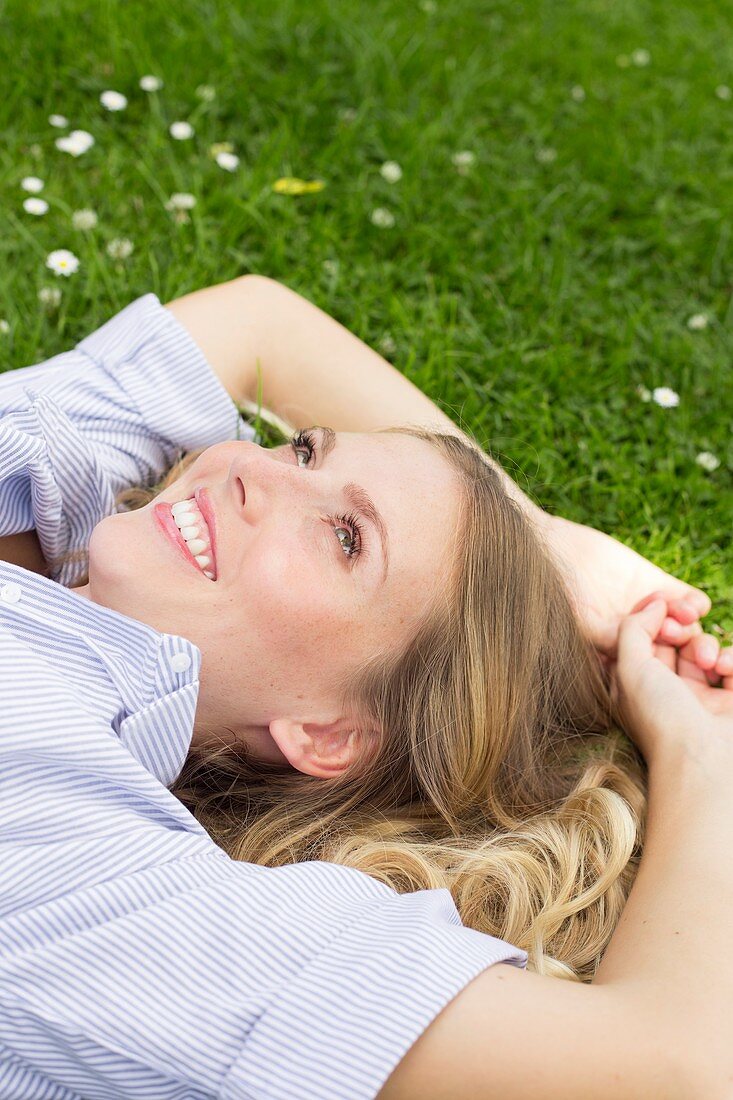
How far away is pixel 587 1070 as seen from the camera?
1475 mm

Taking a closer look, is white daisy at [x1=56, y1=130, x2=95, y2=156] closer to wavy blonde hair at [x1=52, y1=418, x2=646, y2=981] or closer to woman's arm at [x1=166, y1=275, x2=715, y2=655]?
woman's arm at [x1=166, y1=275, x2=715, y2=655]

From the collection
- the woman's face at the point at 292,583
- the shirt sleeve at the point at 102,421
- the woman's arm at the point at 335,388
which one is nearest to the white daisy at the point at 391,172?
the woman's arm at the point at 335,388

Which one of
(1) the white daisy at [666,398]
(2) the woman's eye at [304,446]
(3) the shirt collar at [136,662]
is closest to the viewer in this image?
(3) the shirt collar at [136,662]

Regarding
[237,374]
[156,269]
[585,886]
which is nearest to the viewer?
[585,886]

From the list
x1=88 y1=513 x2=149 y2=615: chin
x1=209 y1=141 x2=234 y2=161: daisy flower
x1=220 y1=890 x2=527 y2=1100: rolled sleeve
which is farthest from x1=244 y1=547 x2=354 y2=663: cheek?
x1=209 y1=141 x2=234 y2=161: daisy flower

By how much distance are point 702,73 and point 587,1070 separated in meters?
4.45

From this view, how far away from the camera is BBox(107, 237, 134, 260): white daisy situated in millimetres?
3090

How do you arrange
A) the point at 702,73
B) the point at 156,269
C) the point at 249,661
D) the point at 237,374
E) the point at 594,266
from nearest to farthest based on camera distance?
the point at 249,661 → the point at 237,374 → the point at 156,269 → the point at 594,266 → the point at 702,73

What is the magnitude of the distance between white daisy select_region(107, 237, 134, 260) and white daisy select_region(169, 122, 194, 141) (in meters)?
0.57

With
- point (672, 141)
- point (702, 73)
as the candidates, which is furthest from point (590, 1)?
point (672, 141)

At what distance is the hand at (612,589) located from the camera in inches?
97.7

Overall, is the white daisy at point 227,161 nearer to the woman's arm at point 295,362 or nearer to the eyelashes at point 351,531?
the woman's arm at point 295,362

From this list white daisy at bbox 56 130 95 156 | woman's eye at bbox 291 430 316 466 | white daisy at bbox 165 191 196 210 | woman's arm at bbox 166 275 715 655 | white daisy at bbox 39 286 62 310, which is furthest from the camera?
white daisy at bbox 56 130 95 156

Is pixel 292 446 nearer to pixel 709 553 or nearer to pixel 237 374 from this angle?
pixel 237 374
